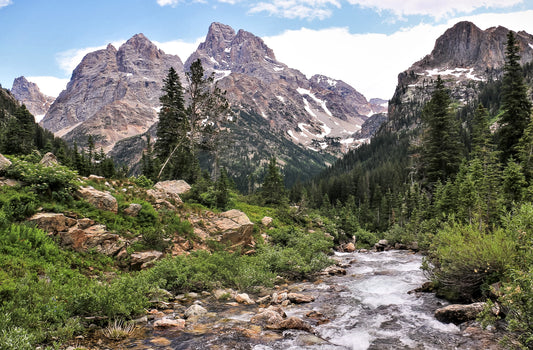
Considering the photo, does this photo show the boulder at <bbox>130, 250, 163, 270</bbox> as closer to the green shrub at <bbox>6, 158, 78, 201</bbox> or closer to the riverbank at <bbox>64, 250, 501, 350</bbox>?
the riverbank at <bbox>64, 250, 501, 350</bbox>

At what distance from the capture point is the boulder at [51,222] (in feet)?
32.3

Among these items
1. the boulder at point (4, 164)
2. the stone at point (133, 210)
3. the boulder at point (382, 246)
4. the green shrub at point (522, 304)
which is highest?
the boulder at point (4, 164)

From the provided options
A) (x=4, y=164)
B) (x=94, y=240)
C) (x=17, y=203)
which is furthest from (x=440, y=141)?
(x=4, y=164)

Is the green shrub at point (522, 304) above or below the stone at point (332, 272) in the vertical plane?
above

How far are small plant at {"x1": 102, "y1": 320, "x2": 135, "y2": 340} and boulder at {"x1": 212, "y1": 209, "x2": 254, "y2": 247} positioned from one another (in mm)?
9978

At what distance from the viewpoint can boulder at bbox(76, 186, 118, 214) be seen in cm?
1279

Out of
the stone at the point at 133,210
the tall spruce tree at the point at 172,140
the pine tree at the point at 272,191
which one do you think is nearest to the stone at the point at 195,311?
the stone at the point at 133,210

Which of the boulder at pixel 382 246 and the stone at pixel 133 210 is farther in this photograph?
the boulder at pixel 382 246

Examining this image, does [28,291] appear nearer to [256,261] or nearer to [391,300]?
[256,261]

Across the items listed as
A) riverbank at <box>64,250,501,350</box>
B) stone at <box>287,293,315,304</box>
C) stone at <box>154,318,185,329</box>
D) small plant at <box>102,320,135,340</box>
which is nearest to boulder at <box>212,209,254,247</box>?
riverbank at <box>64,250,501,350</box>

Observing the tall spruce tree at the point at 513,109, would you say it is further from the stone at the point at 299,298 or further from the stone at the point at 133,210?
the stone at the point at 133,210

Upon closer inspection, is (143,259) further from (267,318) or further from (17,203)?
(267,318)

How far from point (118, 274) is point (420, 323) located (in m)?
11.0

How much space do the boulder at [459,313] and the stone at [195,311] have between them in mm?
8038
